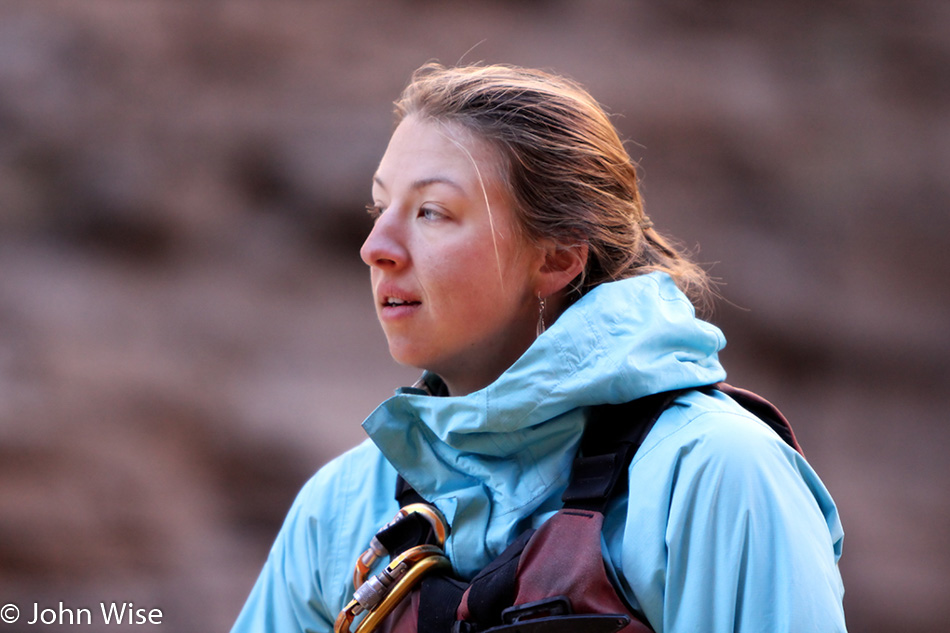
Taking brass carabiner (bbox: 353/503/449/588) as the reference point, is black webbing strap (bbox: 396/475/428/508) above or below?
above

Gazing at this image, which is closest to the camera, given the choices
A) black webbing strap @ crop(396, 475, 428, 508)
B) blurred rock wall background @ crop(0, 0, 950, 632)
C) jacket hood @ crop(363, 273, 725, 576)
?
jacket hood @ crop(363, 273, 725, 576)

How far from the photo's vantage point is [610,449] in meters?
0.80

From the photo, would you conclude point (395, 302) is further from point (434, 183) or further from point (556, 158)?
point (556, 158)

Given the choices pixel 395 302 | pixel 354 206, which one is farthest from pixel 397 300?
pixel 354 206

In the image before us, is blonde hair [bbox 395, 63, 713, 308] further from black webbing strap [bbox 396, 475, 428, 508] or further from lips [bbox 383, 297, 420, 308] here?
black webbing strap [bbox 396, 475, 428, 508]

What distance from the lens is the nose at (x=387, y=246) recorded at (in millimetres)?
890

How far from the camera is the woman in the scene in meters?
0.70

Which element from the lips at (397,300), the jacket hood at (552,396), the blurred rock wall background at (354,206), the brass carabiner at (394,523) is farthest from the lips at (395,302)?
the blurred rock wall background at (354,206)

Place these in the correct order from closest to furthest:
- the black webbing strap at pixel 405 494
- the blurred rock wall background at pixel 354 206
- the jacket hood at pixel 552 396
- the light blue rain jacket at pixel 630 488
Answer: the light blue rain jacket at pixel 630 488 < the jacket hood at pixel 552 396 < the black webbing strap at pixel 405 494 < the blurred rock wall background at pixel 354 206

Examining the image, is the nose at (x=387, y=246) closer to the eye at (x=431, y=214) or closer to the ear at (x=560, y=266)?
the eye at (x=431, y=214)

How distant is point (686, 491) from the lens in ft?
2.34

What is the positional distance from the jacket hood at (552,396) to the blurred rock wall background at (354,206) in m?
1.47

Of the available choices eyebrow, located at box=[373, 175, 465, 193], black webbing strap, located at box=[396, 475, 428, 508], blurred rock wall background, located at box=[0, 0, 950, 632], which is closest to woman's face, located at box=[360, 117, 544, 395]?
eyebrow, located at box=[373, 175, 465, 193]

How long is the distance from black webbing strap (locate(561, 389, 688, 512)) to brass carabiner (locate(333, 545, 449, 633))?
0.15 m
